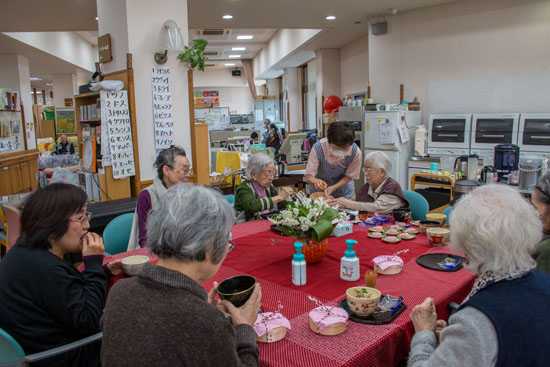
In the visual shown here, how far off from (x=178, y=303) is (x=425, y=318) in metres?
0.87

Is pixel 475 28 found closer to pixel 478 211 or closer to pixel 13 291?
pixel 478 211

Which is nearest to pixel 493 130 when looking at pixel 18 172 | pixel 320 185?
pixel 320 185

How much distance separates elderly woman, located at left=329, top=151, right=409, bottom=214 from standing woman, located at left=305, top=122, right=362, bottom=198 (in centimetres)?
51

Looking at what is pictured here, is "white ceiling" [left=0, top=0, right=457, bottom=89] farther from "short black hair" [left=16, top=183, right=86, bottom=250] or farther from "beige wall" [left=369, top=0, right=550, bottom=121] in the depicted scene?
"short black hair" [left=16, top=183, right=86, bottom=250]

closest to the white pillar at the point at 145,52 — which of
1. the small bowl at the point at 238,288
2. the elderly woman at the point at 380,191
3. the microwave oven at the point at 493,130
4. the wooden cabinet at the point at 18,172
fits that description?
the elderly woman at the point at 380,191

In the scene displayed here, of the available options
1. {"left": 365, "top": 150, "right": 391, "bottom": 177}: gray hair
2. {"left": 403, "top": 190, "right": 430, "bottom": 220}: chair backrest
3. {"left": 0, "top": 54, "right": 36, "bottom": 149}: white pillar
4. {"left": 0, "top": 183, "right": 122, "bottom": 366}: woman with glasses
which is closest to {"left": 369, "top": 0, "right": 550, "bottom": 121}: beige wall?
{"left": 403, "top": 190, "right": 430, "bottom": 220}: chair backrest

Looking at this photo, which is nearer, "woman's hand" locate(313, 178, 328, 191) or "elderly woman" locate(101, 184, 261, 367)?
"elderly woman" locate(101, 184, 261, 367)

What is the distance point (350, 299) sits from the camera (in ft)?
5.22

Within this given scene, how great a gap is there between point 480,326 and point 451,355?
0.37ft

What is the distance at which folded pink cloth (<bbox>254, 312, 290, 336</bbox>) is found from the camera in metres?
1.45

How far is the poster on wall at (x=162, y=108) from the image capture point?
434cm

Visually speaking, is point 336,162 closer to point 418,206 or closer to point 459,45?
point 418,206

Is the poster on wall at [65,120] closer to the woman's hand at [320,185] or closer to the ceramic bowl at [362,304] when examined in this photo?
the woman's hand at [320,185]

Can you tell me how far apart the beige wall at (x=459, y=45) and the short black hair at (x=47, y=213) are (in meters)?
5.82
